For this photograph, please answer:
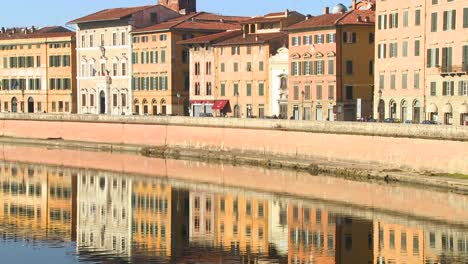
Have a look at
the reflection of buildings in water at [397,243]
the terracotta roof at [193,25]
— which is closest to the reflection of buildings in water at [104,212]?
the reflection of buildings in water at [397,243]

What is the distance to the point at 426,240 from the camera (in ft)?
144

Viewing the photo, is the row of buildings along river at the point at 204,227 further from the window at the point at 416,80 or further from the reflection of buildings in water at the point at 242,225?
the window at the point at 416,80

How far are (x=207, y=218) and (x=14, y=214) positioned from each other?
33.8 ft

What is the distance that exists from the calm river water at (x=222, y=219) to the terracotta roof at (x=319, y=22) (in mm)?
19249

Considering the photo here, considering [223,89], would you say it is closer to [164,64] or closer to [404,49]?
[164,64]

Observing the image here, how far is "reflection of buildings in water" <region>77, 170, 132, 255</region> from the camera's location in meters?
46.1

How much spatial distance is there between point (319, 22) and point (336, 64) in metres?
4.19

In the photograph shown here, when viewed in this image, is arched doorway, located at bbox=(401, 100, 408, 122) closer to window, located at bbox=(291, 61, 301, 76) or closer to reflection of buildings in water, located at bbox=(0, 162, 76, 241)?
window, located at bbox=(291, 61, 301, 76)

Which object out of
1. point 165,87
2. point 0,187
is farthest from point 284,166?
point 165,87

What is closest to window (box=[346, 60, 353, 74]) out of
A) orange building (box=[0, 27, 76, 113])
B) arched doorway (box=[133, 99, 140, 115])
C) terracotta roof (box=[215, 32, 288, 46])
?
terracotta roof (box=[215, 32, 288, 46])

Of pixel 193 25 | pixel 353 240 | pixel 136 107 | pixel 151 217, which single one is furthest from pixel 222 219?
pixel 136 107

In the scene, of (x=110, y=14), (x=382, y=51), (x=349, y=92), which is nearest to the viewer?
(x=382, y=51)

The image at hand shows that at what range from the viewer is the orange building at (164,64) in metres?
104

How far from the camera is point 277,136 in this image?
7506 centimetres
